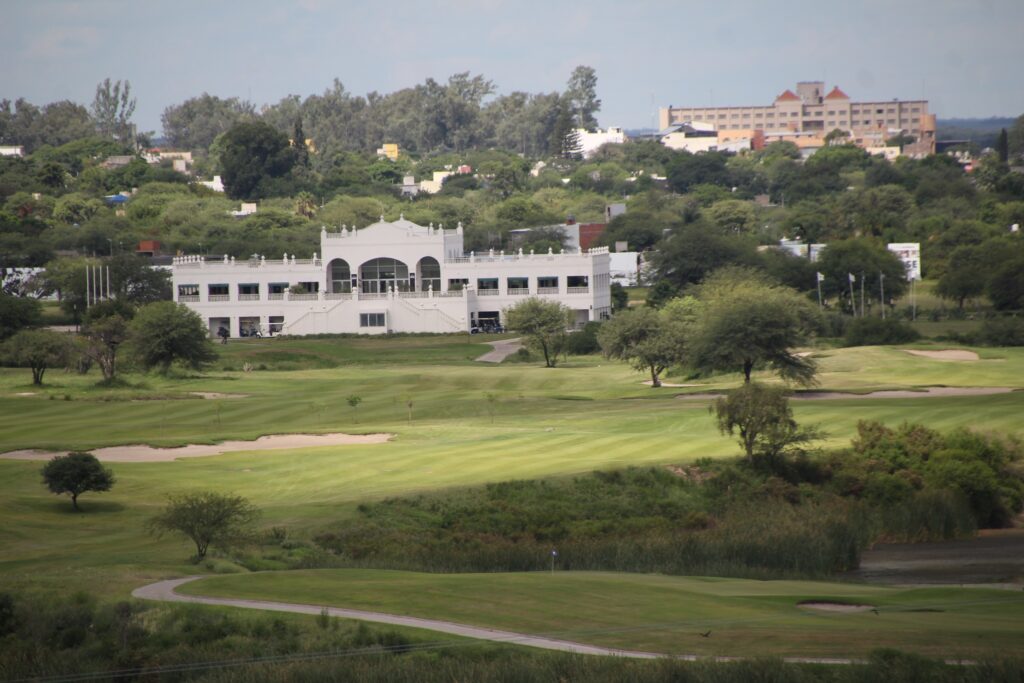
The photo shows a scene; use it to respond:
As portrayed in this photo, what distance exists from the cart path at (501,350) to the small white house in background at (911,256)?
4984cm

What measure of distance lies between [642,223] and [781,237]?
19066 millimetres

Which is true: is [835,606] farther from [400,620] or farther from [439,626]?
[400,620]

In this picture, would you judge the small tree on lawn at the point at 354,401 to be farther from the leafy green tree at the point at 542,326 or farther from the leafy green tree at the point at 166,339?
the leafy green tree at the point at 542,326

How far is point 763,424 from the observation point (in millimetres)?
56375

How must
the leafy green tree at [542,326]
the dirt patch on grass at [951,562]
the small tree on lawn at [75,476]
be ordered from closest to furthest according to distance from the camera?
the dirt patch on grass at [951,562], the small tree on lawn at [75,476], the leafy green tree at [542,326]

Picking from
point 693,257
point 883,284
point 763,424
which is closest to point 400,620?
point 763,424

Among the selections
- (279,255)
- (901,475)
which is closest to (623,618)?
(901,475)

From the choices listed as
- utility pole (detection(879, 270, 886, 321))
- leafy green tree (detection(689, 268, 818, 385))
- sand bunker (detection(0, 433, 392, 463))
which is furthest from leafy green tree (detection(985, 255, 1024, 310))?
sand bunker (detection(0, 433, 392, 463))

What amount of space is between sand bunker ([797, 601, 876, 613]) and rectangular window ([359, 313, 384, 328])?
3590 inches

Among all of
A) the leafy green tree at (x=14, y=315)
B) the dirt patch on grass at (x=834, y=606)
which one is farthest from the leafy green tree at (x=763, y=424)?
the leafy green tree at (x=14, y=315)

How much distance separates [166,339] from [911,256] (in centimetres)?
8565

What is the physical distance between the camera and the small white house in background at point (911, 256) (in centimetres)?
14812

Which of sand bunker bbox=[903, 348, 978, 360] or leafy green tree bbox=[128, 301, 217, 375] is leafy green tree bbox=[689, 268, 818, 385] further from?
leafy green tree bbox=[128, 301, 217, 375]

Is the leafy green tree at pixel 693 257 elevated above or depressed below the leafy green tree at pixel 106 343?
above
